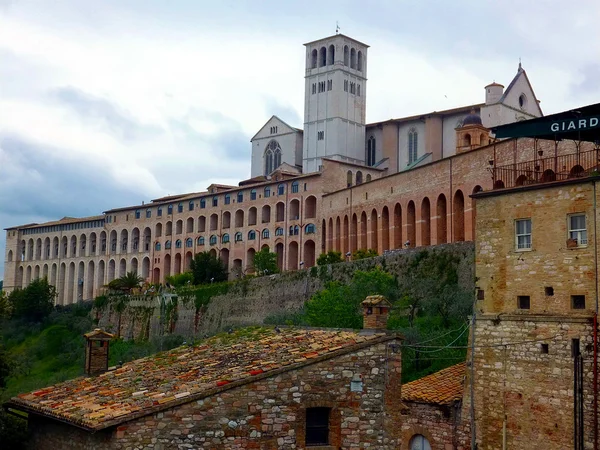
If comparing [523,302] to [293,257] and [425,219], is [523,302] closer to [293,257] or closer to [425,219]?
[425,219]

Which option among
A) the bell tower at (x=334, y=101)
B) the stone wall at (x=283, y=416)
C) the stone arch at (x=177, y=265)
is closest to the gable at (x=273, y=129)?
the bell tower at (x=334, y=101)

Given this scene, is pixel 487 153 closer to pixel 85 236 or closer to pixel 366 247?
pixel 366 247

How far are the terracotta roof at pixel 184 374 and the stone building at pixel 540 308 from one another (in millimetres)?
5974

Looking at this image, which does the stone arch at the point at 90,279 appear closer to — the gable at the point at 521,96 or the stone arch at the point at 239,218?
the stone arch at the point at 239,218

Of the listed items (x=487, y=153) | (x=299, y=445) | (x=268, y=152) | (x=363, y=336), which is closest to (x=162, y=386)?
(x=299, y=445)

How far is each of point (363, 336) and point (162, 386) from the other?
5040mm

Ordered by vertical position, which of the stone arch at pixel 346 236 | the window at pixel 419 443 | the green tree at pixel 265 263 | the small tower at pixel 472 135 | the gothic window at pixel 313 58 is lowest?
the window at pixel 419 443

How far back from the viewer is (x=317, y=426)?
19.4 metres

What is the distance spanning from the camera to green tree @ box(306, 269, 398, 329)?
4262 cm

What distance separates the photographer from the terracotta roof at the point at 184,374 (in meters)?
18.3

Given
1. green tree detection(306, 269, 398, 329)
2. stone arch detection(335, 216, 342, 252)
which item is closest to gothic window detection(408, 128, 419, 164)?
stone arch detection(335, 216, 342, 252)

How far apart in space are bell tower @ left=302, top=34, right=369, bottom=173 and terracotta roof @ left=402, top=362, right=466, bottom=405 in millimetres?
62663

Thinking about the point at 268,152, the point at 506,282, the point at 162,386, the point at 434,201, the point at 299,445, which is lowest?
the point at 299,445

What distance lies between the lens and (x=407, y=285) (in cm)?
4903
